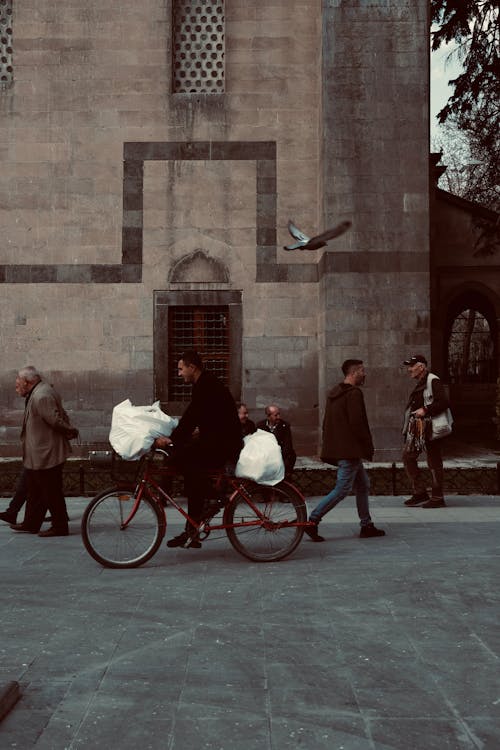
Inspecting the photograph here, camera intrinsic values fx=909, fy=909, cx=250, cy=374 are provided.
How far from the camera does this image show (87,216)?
59.2 feet

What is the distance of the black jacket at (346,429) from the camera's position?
881 cm

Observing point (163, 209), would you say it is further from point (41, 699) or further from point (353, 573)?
point (41, 699)

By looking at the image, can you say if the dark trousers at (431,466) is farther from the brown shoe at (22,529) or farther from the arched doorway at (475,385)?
the arched doorway at (475,385)

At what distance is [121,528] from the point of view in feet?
24.4

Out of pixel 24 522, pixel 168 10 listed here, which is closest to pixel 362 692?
pixel 24 522

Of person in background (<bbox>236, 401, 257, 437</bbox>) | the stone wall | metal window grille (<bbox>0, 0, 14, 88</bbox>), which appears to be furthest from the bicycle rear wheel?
metal window grille (<bbox>0, 0, 14, 88</bbox>)

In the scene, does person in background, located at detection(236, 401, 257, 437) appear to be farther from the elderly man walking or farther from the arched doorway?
the arched doorway

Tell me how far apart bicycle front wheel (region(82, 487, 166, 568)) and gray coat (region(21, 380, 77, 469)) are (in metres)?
1.94

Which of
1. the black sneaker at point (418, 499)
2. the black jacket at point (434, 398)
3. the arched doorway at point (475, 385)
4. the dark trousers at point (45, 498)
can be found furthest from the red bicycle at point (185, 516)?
the arched doorway at point (475, 385)

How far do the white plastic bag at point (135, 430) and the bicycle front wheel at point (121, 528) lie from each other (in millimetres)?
330

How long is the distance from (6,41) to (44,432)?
473 inches

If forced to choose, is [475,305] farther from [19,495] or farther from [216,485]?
[216,485]

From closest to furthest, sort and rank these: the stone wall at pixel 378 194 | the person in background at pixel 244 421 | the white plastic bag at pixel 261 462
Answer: the white plastic bag at pixel 261 462 < the person in background at pixel 244 421 < the stone wall at pixel 378 194

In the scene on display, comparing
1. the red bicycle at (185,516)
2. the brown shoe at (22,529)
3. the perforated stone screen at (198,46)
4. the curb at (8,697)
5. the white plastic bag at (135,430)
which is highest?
the perforated stone screen at (198,46)
